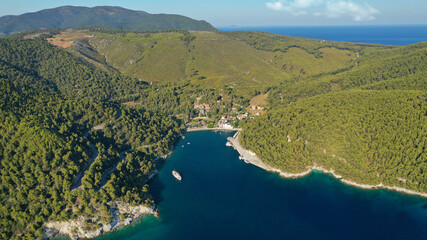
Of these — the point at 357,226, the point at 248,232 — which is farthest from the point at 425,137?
the point at 248,232

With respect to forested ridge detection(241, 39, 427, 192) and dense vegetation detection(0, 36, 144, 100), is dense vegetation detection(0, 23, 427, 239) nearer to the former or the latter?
forested ridge detection(241, 39, 427, 192)

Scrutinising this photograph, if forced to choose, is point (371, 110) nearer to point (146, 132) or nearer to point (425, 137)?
point (425, 137)

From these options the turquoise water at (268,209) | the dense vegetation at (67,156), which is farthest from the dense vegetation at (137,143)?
the turquoise water at (268,209)

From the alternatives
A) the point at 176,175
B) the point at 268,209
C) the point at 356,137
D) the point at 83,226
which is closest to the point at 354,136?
the point at 356,137

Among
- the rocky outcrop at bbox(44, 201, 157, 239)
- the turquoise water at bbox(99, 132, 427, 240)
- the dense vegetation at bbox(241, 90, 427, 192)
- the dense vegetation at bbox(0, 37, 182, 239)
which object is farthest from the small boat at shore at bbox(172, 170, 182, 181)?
the dense vegetation at bbox(241, 90, 427, 192)

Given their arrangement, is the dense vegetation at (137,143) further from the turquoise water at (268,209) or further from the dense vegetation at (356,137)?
the turquoise water at (268,209)

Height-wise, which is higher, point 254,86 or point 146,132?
point 254,86
